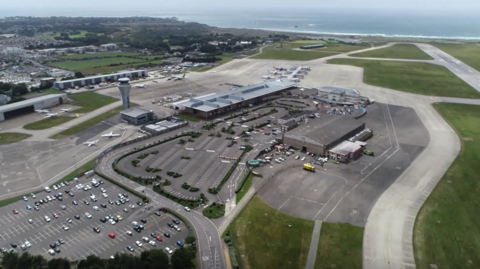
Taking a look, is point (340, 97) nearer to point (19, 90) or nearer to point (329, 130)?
point (329, 130)

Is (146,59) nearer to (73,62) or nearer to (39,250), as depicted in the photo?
(73,62)

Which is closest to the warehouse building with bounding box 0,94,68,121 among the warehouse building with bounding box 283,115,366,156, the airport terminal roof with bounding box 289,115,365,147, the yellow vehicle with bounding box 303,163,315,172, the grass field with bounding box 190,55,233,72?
the grass field with bounding box 190,55,233,72

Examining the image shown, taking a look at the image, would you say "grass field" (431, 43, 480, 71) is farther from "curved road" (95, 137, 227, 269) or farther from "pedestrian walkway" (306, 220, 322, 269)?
"curved road" (95, 137, 227, 269)

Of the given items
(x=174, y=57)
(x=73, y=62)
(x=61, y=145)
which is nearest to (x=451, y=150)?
(x=61, y=145)

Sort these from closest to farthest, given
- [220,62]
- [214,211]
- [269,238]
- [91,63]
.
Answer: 1. [269,238]
2. [214,211]
3. [91,63]
4. [220,62]

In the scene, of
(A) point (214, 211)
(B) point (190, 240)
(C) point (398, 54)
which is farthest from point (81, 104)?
(C) point (398, 54)
